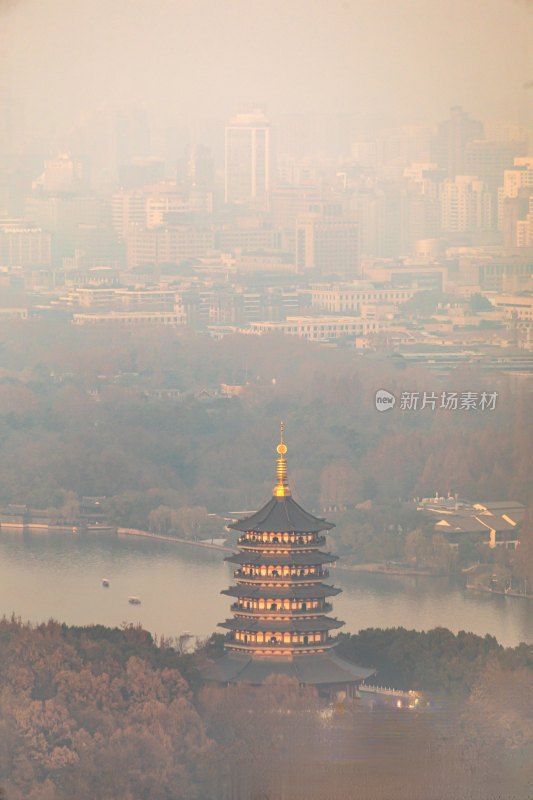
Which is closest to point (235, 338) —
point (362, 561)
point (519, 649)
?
point (362, 561)

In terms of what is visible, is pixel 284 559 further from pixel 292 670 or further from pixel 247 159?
pixel 247 159

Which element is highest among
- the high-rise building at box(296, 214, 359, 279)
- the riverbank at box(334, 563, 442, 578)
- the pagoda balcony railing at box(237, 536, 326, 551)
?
the high-rise building at box(296, 214, 359, 279)

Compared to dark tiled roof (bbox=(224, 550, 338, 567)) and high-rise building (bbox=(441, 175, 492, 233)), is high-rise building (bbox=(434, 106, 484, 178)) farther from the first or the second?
dark tiled roof (bbox=(224, 550, 338, 567))

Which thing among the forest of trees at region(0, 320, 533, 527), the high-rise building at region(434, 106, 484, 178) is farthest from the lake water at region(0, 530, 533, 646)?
the high-rise building at region(434, 106, 484, 178)

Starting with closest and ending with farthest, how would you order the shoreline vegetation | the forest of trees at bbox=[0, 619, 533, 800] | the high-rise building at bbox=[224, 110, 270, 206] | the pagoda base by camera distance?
the forest of trees at bbox=[0, 619, 533, 800], the pagoda base, the shoreline vegetation, the high-rise building at bbox=[224, 110, 270, 206]

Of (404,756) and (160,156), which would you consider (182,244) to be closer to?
(160,156)

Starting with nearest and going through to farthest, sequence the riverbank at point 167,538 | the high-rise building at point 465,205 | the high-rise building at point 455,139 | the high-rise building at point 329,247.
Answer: the riverbank at point 167,538, the high-rise building at point 455,139, the high-rise building at point 465,205, the high-rise building at point 329,247

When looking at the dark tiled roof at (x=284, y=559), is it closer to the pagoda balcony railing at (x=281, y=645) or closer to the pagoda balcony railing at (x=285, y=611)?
the pagoda balcony railing at (x=285, y=611)

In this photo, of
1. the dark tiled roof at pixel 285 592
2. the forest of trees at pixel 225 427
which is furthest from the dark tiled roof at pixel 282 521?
the forest of trees at pixel 225 427
